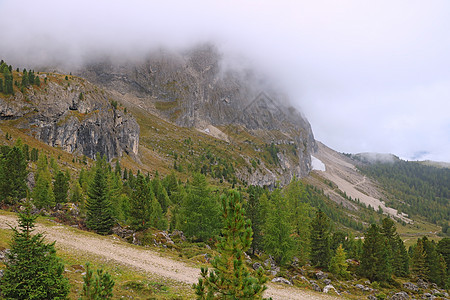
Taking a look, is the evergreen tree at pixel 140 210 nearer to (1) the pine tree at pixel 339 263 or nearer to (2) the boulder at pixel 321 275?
(2) the boulder at pixel 321 275

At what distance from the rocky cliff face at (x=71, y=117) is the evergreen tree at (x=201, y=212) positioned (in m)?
109

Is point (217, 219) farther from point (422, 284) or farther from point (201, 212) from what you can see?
point (422, 284)

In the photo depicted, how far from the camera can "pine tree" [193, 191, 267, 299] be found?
10297 mm

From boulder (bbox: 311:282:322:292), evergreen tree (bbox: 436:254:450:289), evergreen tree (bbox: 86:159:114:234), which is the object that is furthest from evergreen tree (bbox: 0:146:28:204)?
evergreen tree (bbox: 436:254:450:289)

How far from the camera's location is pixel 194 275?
2361cm

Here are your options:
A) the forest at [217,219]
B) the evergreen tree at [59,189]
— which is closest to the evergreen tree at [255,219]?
the forest at [217,219]

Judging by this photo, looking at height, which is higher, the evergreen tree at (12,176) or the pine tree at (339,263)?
the evergreen tree at (12,176)

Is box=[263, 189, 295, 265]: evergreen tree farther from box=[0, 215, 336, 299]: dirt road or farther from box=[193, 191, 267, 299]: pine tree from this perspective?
box=[193, 191, 267, 299]: pine tree

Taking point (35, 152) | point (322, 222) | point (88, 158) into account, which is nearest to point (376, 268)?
point (322, 222)

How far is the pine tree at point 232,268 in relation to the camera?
10297 mm

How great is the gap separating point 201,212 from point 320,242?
840 inches

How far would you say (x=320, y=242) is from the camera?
42.7m

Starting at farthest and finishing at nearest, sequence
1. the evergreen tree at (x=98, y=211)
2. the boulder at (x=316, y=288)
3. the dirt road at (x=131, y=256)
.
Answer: the evergreen tree at (x=98, y=211), the boulder at (x=316, y=288), the dirt road at (x=131, y=256)

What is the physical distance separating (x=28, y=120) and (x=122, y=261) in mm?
122086
